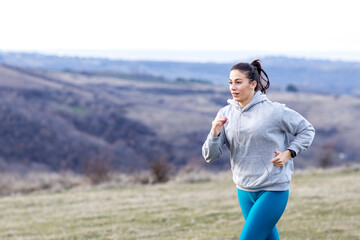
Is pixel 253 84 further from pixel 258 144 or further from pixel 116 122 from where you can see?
pixel 116 122

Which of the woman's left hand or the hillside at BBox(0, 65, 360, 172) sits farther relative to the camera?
the hillside at BBox(0, 65, 360, 172)

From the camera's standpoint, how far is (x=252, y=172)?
420 cm

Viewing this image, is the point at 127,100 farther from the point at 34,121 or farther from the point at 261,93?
the point at 261,93

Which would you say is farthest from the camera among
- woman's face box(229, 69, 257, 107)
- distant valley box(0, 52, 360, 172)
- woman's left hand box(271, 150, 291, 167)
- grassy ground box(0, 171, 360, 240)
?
distant valley box(0, 52, 360, 172)

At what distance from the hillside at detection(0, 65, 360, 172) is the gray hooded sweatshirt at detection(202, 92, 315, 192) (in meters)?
37.6

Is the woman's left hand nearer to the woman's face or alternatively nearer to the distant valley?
the woman's face

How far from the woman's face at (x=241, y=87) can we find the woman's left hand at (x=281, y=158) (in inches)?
21.3

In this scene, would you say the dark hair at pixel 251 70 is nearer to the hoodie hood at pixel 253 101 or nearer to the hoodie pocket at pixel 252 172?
the hoodie hood at pixel 253 101

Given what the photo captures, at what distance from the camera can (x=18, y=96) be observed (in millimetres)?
62906

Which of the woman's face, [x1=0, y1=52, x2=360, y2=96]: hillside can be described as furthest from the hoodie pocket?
[x1=0, y1=52, x2=360, y2=96]: hillside

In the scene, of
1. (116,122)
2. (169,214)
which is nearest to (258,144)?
(169,214)

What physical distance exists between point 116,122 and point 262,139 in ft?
207

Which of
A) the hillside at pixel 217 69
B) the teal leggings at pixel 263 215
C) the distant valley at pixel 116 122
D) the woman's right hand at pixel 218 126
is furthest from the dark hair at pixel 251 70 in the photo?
the hillside at pixel 217 69

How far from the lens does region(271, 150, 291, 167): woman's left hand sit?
4.06 metres
